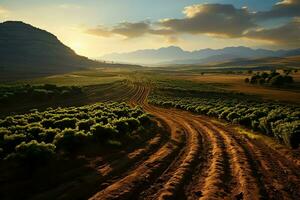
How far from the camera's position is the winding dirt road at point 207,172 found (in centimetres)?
1280

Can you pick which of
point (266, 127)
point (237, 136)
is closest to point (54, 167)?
point (237, 136)

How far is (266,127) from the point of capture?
91.8 feet

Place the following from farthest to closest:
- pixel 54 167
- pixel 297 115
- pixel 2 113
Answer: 1. pixel 2 113
2. pixel 297 115
3. pixel 54 167

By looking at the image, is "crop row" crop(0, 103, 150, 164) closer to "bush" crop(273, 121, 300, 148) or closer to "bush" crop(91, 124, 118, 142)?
"bush" crop(91, 124, 118, 142)

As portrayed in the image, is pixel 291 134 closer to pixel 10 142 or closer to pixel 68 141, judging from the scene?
pixel 68 141

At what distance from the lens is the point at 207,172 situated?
15.9 meters

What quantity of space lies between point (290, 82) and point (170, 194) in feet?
357

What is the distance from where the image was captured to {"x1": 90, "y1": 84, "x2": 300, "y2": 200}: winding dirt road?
504 inches

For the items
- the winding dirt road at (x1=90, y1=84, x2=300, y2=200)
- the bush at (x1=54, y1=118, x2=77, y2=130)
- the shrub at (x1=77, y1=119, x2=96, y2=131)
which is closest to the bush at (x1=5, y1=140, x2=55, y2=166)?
the winding dirt road at (x1=90, y1=84, x2=300, y2=200)

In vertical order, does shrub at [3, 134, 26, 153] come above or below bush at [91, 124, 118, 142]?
above

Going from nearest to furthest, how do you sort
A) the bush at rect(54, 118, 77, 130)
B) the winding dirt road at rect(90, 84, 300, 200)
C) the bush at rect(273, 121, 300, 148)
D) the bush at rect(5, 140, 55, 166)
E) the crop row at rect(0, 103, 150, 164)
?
the winding dirt road at rect(90, 84, 300, 200) → the bush at rect(5, 140, 55, 166) → the crop row at rect(0, 103, 150, 164) → the bush at rect(273, 121, 300, 148) → the bush at rect(54, 118, 77, 130)

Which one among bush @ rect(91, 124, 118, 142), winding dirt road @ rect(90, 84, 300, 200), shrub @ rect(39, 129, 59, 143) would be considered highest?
shrub @ rect(39, 129, 59, 143)

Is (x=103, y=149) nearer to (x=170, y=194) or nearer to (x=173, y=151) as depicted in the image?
(x=173, y=151)

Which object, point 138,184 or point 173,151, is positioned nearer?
point 138,184
